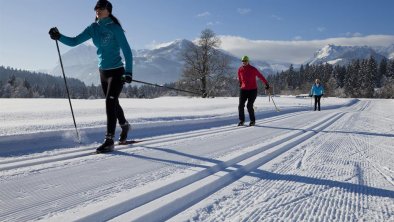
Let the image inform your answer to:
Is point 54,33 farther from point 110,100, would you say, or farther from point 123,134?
point 123,134

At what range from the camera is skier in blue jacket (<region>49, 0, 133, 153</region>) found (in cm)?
483

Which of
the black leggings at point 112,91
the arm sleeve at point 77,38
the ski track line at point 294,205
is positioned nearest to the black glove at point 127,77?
the black leggings at point 112,91

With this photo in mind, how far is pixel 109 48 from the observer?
16.1ft

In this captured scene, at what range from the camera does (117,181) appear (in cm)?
309

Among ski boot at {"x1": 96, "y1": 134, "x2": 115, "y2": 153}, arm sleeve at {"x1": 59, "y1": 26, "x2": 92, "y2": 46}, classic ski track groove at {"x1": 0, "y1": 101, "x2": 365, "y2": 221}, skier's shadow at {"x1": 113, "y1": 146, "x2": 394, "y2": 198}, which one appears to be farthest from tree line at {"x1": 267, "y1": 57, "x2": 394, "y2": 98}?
skier's shadow at {"x1": 113, "y1": 146, "x2": 394, "y2": 198}

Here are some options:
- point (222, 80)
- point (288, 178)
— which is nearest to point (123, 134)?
point (288, 178)

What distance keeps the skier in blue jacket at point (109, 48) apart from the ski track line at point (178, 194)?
1.89 m

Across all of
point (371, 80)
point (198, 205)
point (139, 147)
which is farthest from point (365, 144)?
point (371, 80)

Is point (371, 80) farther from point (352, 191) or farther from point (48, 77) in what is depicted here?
point (48, 77)

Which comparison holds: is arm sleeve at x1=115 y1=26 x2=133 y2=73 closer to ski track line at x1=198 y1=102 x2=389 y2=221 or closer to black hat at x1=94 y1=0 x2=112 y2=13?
black hat at x1=94 y1=0 x2=112 y2=13

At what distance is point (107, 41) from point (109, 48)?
4.2 inches

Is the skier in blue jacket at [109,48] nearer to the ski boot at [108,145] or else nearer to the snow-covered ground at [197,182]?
the ski boot at [108,145]

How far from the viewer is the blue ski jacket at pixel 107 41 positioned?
4852mm

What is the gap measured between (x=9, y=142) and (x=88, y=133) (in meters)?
1.54
